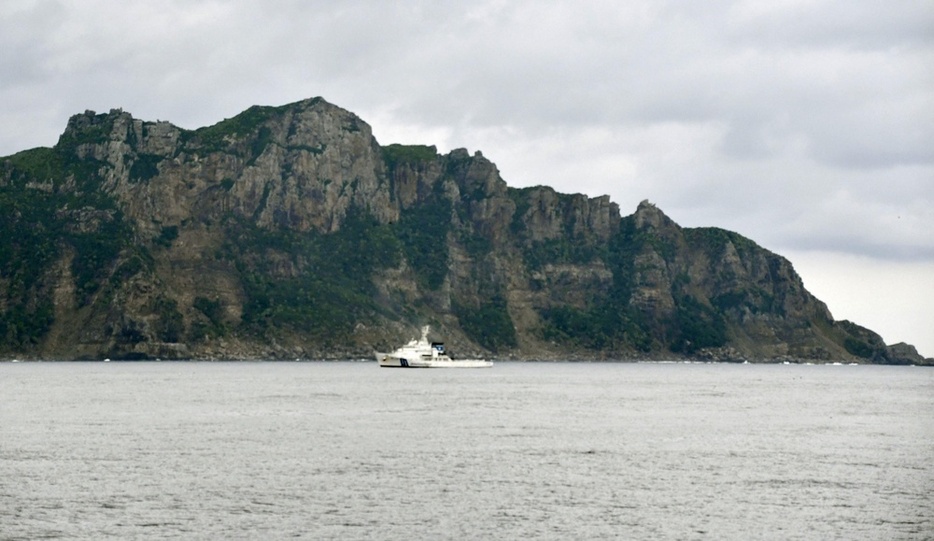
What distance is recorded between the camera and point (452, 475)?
87438 millimetres

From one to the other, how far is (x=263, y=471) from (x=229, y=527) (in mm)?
21073

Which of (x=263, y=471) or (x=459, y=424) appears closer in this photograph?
(x=263, y=471)

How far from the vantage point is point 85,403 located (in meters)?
161

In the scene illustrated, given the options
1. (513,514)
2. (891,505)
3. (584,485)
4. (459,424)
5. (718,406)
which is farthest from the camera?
(718,406)

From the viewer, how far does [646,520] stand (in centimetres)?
7112

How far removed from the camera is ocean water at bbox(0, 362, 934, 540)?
2702 inches

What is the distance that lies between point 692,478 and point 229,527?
122ft

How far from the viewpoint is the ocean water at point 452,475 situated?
68625 mm

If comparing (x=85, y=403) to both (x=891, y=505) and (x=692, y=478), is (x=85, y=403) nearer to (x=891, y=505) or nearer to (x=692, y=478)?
(x=692, y=478)

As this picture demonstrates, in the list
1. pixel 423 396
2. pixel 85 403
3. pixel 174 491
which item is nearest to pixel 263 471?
pixel 174 491

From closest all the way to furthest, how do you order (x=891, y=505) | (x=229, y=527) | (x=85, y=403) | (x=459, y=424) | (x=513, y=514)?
(x=229, y=527) → (x=513, y=514) → (x=891, y=505) → (x=459, y=424) → (x=85, y=403)

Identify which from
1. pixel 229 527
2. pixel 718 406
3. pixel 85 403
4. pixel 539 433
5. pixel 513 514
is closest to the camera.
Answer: pixel 229 527

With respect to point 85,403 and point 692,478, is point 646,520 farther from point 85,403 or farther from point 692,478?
point 85,403

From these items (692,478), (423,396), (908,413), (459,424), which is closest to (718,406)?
(908,413)
